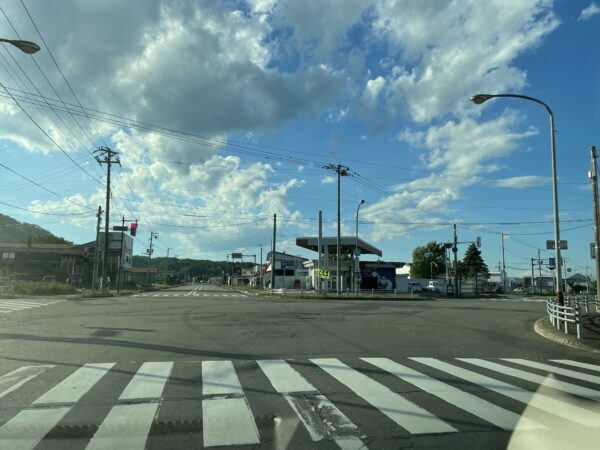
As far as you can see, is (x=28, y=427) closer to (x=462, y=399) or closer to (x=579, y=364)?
(x=462, y=399)

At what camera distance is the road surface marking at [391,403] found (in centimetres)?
573

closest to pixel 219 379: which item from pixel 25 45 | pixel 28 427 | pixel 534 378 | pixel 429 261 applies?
pixel 28 427

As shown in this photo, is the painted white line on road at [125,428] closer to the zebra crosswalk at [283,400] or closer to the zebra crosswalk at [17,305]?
the zebra crosswalk at [283,400]

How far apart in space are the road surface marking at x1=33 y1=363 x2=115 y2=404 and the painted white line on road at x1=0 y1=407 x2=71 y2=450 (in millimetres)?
588

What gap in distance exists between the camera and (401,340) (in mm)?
14086

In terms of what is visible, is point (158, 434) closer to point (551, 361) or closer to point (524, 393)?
point (524, 393)

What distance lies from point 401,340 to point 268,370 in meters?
6.07

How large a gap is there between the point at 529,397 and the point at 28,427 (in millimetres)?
6769

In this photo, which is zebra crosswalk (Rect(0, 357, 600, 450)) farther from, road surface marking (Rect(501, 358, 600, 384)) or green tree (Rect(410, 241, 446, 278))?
green tree (Rect(410, 241, 446, 278))

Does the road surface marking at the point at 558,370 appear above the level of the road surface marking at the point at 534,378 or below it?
below

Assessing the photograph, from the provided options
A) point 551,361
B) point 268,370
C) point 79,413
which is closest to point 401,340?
point 551,361

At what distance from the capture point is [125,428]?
18.3ft

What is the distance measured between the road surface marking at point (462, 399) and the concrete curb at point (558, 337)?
7.35 m

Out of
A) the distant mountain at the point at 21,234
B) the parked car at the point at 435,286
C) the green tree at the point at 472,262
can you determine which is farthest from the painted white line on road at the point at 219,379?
the distant mountain at the point at 21,234
